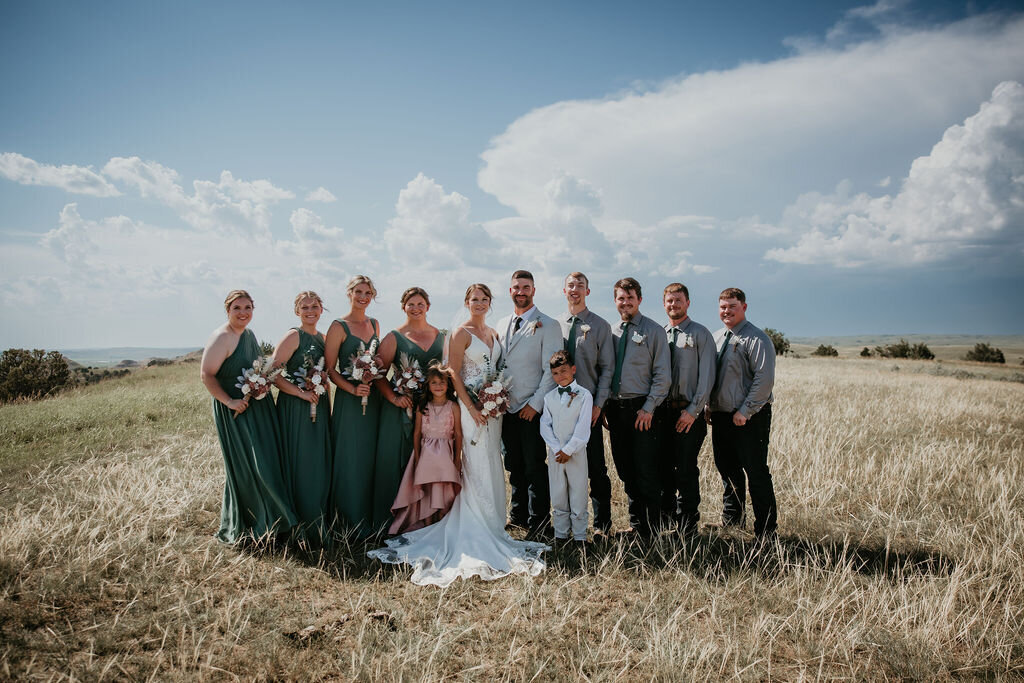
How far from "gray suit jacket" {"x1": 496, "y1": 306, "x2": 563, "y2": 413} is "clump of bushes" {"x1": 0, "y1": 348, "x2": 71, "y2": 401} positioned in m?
19.1

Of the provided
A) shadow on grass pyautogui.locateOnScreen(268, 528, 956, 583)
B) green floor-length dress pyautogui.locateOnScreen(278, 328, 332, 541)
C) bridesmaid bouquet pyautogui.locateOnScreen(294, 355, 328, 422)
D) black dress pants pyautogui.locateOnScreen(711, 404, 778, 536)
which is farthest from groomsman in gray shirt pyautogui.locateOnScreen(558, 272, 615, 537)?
green floor-length dress pyautogui.locateOnScreen(278, 328, 332, 541)

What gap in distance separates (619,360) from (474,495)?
235 cm

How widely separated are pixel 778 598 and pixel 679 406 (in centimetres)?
221

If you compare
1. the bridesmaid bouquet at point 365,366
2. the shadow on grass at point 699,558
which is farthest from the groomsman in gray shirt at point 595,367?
the bridesmaid bouquet at point 365,366

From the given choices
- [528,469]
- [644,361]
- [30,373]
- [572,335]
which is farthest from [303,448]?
[30,373]

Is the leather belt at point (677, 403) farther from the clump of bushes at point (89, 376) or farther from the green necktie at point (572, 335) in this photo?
the clump of bushes at point (89, 376)

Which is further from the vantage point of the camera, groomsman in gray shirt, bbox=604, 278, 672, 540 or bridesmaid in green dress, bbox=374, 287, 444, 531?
bridesmaid in green dress, bbox=374, 287, 444, 531

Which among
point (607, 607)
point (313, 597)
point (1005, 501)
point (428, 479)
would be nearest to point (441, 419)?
point (428, 479)

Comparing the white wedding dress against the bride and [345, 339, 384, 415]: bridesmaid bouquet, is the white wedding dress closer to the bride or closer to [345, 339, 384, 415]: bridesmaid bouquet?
the bride

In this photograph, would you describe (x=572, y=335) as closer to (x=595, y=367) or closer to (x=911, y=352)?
(x=595, y=367)

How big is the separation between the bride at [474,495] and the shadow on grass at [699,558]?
0.28 meters

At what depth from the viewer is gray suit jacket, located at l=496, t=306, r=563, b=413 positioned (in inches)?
247

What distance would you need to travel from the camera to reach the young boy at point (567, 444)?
5.91 meters

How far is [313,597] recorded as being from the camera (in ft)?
15.8
